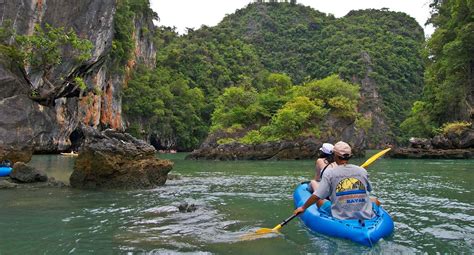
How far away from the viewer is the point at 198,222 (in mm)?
7172

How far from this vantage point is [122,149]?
1199 centimetres

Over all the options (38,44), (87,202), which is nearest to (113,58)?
(38,44)

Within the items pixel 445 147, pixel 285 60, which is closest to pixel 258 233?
pixel 445 147

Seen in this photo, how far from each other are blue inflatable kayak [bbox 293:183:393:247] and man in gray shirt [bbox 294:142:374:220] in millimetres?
138

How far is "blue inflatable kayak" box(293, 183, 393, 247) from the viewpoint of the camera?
524 centimetres

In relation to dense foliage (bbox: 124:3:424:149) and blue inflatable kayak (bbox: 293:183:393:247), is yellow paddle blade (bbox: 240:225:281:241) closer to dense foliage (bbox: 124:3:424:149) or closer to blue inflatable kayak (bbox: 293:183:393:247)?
blue inflatable kayak (bbox: 293:183:393:247)

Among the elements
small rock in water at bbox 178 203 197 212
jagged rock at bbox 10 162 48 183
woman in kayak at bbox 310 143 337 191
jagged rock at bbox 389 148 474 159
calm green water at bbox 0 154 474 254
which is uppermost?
woman in kayak at bbox 310 143 337 191

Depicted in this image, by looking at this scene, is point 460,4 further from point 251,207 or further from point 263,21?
point 263,21

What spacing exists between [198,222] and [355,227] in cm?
292

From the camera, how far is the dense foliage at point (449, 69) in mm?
30047

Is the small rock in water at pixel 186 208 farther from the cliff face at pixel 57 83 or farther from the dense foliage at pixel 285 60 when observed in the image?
the dense foliage at pixel 285 60

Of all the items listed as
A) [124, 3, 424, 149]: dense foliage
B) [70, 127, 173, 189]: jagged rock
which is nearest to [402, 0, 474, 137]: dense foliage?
[124, 3, 424, 149]: dense foliage

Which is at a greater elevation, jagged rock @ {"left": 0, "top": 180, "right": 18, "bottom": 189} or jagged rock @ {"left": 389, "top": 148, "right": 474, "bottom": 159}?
jagged rock @ {"left": 389, "top": 148, "right": 474, "bottom": 159}

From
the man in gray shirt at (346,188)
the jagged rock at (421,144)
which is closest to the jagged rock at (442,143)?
the jagged rock at (421,144)
